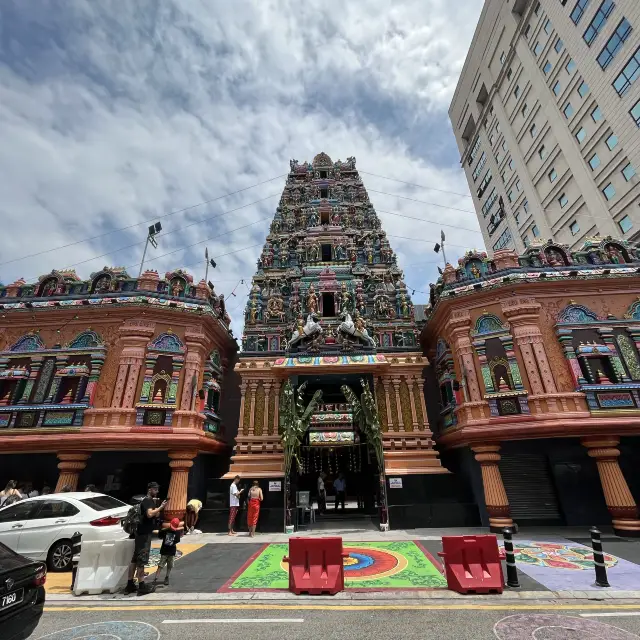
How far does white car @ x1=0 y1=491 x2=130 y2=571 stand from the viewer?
9266 millimetres

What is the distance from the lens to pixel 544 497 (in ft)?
49.1

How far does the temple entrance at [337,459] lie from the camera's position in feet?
55.1

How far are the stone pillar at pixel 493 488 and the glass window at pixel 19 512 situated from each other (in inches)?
583

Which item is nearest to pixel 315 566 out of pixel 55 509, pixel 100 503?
pixel 100 503

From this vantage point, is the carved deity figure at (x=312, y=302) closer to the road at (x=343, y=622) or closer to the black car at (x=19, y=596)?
the road at (x=343, y=622)

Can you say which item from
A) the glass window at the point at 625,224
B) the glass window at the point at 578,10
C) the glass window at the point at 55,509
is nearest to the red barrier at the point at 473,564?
the glass window at the point at 55,509

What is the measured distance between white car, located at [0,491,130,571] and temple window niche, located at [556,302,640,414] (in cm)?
1686

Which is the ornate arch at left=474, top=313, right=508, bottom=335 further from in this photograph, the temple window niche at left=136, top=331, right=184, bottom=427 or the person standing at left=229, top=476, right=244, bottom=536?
the temple window niche at left=136, top=331, right=184, bottom=427

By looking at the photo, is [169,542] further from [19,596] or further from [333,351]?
[333,351]

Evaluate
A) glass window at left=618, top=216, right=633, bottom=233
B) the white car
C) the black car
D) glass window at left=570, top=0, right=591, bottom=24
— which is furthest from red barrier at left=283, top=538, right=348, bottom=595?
glass window at left=570, top=0, right=591, bottom=24

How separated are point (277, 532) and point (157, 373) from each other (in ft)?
27.7

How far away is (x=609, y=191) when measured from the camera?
27.3 m

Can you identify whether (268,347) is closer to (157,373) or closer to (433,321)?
(157,373)

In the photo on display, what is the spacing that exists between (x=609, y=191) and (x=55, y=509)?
123ft
